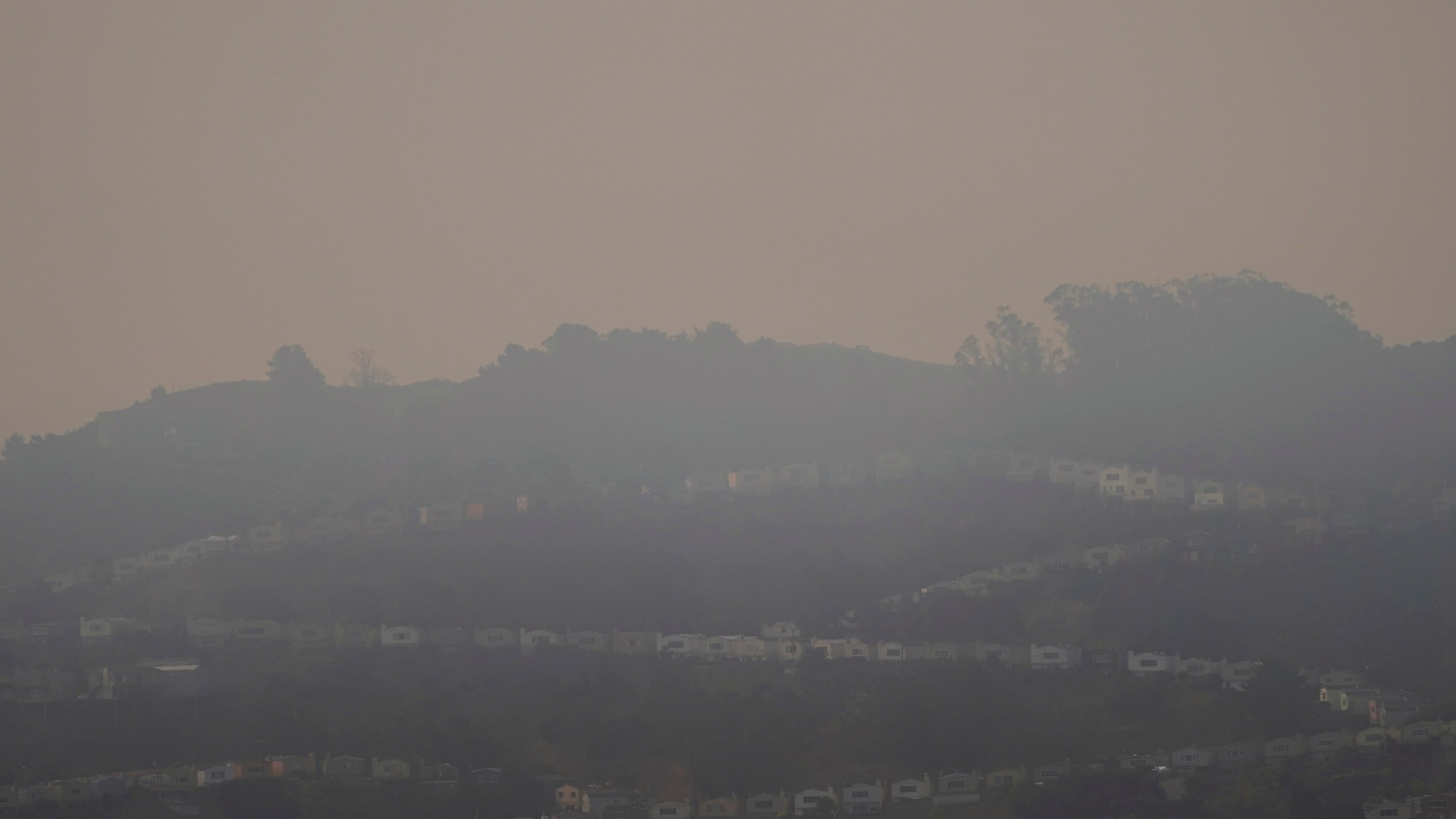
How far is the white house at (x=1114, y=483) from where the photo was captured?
5388 cm

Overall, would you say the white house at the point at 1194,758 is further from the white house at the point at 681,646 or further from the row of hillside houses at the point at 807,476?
the row of hillside houses at the point at 807,476

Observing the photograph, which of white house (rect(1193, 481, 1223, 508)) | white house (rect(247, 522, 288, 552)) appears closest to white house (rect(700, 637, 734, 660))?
white house (rect(1193, 481, 1223, 508))

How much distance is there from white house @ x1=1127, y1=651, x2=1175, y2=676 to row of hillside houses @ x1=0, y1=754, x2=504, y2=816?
14.2 m

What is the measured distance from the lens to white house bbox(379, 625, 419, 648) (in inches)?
1839

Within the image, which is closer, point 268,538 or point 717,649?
point 717,649

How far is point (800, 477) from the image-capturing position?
200 feet

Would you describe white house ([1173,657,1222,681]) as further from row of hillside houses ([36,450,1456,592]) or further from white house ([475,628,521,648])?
white house ([475,628,521,648])

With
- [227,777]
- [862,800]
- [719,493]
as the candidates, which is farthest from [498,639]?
[719,493]

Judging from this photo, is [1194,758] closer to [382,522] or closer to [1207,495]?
[1207,495]

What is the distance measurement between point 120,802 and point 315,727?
210 inches

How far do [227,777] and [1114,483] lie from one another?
27.6 m

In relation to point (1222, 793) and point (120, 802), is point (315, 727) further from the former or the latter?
point (1222, 793)

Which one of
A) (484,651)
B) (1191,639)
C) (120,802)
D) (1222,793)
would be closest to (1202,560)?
(1191,639)

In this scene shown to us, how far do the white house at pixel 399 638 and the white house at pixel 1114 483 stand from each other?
20445mm
